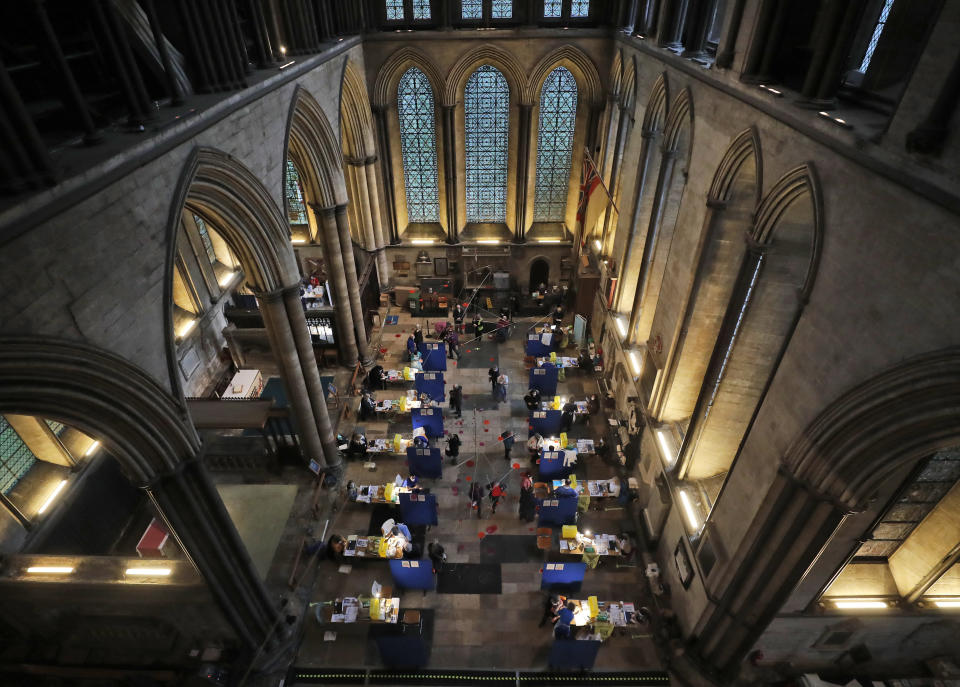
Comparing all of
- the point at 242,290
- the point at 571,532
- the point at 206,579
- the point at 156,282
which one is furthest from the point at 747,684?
the point at 242,290

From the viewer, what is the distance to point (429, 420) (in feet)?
51.1

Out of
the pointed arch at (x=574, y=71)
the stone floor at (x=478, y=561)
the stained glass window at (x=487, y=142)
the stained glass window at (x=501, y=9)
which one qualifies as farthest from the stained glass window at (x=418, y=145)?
the stone floor at (x=478, y=561)

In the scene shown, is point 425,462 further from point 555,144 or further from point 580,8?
point 580,8

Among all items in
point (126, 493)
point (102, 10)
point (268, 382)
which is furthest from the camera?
point (268, 382)

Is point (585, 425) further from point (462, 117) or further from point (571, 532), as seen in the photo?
point (462, 117)

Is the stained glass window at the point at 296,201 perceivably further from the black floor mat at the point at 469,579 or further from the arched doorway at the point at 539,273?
the black floor mat at the point at 469,579

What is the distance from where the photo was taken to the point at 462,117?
20750 mm

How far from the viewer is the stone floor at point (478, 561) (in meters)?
11.1

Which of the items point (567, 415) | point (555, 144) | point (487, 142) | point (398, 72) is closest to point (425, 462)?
point (567, 415)

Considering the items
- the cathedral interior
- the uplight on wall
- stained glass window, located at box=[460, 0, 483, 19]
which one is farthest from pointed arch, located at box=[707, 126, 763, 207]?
stained glass window, located at box=[460, 0, 483, 19]

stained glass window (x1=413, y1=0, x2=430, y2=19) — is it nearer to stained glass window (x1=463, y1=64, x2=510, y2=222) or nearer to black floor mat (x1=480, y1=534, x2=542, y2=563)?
stained glass window (x1=463, y1=64, x2=510, y2=222)

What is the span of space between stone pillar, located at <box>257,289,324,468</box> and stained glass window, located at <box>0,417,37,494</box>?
5744 millimetres

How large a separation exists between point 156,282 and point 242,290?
13526 millimetres

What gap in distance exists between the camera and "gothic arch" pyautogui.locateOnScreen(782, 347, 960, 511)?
5.45m
